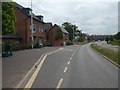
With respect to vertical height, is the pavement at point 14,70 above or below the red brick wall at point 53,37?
below

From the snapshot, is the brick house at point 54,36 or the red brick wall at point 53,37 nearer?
the brick house at point 54,36

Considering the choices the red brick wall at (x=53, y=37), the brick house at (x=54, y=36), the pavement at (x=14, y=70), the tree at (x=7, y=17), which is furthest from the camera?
the red brick wall at (x=53, y=37)

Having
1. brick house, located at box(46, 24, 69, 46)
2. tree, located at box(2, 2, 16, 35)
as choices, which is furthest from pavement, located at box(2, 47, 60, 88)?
brick house, located at box(46, 24, 69, 46)

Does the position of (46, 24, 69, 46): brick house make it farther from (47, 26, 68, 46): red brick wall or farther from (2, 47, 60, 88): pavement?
(2, 47, 60, 88): pavement

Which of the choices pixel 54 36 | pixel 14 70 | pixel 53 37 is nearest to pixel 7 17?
pixel 14 70

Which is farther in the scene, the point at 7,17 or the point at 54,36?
the point at 54,36

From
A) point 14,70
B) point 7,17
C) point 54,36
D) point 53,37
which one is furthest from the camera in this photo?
point 53,37

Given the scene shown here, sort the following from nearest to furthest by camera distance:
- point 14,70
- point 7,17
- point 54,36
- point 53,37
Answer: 1. point 14,70
2. point 7,17
3. point 54,36
4. point 53,37

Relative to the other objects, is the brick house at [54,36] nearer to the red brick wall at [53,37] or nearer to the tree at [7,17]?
the red brick wall at [53,37]

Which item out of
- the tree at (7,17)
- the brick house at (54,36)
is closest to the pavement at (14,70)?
the tree at (7,17)

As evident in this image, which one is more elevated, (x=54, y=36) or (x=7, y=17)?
(x=7, y=17)

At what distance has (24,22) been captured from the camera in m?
59.3

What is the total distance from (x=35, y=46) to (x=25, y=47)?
8.04m

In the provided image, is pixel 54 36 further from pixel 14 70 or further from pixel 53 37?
pixel 14 70
